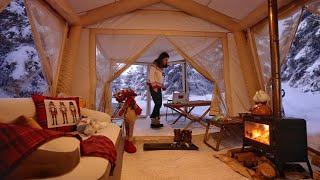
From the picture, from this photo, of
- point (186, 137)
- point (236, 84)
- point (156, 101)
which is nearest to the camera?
point (186, 137)

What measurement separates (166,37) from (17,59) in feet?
7.99

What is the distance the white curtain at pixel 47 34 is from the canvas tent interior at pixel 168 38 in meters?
0.03

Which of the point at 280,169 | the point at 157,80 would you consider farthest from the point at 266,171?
the point at 157,80

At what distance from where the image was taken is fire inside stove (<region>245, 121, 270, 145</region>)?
2527 millimetres

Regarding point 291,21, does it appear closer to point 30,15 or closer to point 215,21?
point 215,21

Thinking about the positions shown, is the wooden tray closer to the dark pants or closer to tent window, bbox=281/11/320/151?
the dark pants

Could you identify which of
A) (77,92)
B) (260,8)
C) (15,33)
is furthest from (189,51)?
(15,33)

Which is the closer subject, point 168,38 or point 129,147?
point 129,147

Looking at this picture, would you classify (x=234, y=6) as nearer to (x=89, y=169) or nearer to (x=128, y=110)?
(x=128, y=110)

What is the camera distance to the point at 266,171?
7.40 feet

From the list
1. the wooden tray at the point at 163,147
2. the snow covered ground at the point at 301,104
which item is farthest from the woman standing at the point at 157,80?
the snow covered ground at the point at 301,104

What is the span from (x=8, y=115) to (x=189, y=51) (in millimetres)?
3107

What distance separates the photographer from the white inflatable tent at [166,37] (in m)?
3.86

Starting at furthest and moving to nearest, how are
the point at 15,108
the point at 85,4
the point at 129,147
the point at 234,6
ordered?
the point at 234,6, the point at 85,4, the point at 129,147, the point at 15,108
